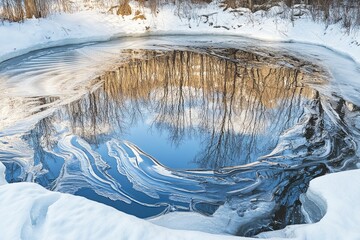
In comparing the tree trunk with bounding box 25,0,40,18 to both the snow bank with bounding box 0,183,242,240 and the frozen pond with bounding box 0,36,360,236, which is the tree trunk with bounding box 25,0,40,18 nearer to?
the frozen pond with bounding box 0,36,360,236

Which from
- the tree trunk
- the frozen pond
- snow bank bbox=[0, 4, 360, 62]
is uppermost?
the tree trunk

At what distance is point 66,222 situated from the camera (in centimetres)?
308

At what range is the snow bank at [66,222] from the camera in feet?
9.66

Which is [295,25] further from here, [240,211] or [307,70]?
[240,211]

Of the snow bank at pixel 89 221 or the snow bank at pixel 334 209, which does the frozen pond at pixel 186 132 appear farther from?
the snow bank at pixel 89 221

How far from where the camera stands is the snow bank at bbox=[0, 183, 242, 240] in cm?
294

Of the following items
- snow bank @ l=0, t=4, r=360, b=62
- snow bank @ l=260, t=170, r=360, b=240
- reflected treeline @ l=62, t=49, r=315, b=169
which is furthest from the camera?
snow bank @ l=0, t=4, r=360, b=62

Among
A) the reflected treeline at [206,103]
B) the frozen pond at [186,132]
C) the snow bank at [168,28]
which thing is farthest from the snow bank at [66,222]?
the snow bank at [168,28]

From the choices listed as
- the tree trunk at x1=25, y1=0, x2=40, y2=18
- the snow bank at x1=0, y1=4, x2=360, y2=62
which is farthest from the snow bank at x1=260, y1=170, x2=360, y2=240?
the tree trunk at x1=25, y1=0, x2=40, y2=18

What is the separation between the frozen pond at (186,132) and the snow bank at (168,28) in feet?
5.55

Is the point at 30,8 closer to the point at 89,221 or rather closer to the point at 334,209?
the point at 89,221

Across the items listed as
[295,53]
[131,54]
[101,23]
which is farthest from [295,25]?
[101,23]

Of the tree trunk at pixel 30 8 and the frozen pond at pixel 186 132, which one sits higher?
the tree trunk at pixel 30 8

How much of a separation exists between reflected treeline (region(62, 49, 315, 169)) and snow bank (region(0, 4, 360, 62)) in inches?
106
